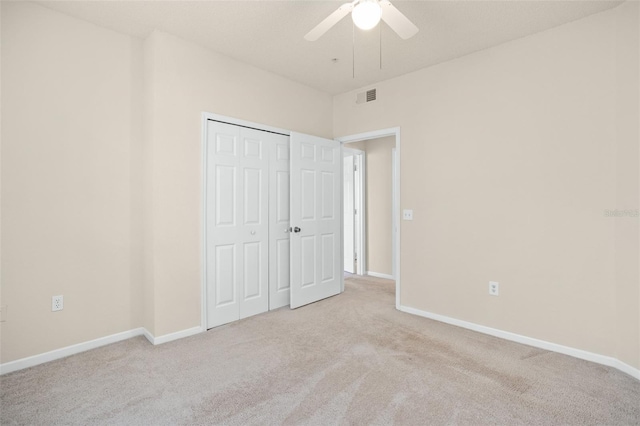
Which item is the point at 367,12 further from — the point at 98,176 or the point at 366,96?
the point at 98,176

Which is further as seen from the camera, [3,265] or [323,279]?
[323,279]

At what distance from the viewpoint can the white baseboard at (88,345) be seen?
7.49 ft

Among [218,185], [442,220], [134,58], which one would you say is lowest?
[442,220]

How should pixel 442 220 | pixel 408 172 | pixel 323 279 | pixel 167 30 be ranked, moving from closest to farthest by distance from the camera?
pixel 167 30 < pixel 442 220 < pixel 408 172 < pixel 323 279

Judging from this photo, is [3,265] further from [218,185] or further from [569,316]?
[569,316]

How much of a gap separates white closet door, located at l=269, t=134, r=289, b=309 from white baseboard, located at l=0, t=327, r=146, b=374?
1371mm

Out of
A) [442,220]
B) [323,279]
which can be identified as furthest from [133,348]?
[442,220]

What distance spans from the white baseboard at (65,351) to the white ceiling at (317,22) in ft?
8.52

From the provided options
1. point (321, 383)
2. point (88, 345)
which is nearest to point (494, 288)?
point (321, 383)

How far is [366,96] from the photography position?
12.8 ft

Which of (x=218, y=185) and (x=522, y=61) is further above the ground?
(x=522, y=61)

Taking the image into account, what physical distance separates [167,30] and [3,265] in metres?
2.17

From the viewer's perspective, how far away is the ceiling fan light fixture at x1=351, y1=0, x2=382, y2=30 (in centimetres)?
175

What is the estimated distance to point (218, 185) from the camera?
312 centimetres
